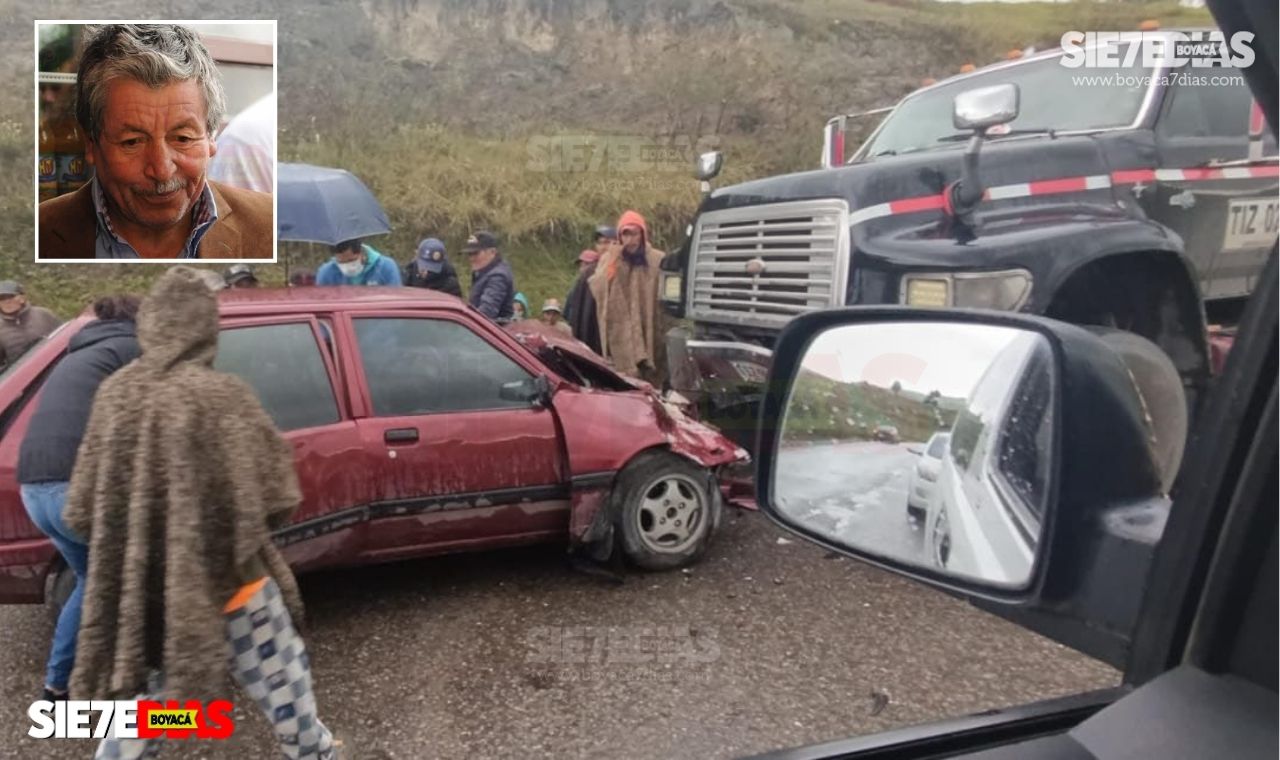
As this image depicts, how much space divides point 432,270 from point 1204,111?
2.35 meters

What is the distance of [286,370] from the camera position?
10.1 ft

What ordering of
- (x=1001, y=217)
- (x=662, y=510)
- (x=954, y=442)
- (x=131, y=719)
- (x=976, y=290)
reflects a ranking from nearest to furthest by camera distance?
(x=954, y=442), (x=131, y=719), (x=976, y=290), (x=1001, y=217), (x=662, y=510)

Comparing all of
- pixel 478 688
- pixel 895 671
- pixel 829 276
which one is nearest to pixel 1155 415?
pixel 829 276

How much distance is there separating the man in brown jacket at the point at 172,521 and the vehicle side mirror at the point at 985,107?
203 cm

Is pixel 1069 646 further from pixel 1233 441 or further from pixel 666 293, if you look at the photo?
pixel 666 293

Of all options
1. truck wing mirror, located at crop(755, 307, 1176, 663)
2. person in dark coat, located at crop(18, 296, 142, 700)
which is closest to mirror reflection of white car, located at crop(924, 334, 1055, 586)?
truck wing mirror, located at crop(755, 307, 1176, 663)

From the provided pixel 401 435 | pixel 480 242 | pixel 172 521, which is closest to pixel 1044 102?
pixel 480 242

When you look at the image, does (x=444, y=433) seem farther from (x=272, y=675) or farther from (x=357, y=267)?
(x=272, y=675)

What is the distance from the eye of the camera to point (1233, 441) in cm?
90

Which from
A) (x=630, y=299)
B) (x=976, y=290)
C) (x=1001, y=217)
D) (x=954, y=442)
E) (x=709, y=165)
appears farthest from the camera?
(x=630, y=299)

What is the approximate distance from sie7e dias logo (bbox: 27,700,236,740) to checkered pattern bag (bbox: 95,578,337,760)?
43 mm

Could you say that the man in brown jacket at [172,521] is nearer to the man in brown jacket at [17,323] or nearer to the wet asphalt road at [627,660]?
the wet asphalt road at [627,660]

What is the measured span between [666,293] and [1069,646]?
2.16m

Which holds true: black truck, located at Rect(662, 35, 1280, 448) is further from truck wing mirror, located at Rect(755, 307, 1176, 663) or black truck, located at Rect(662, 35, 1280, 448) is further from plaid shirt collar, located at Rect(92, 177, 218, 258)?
plaid shirt collar, located at Rect(92, 177, 218, 258)
